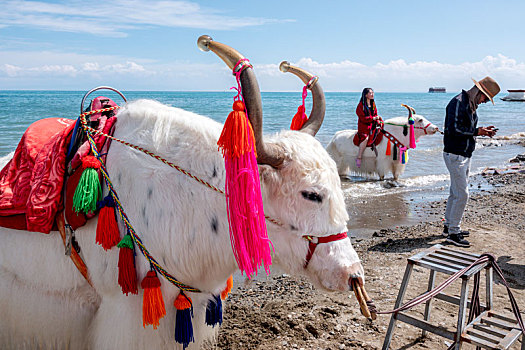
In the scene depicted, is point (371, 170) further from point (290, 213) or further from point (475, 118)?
point (290, 213)

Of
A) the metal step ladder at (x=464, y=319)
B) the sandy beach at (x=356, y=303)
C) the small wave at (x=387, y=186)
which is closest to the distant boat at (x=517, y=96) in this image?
the small wave at (x=387, y=186)

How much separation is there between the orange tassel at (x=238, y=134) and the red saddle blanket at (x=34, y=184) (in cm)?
92

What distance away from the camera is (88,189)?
1.82 m

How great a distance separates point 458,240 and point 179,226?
4286 mm

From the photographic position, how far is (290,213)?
5.94 ft

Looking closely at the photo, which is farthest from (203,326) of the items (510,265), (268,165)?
(510,265)

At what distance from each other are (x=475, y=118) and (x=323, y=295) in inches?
118

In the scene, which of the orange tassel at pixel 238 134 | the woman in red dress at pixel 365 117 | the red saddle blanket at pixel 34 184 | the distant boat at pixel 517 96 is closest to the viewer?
the orange tassel at pixel 238 134

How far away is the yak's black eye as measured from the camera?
70.2 inches

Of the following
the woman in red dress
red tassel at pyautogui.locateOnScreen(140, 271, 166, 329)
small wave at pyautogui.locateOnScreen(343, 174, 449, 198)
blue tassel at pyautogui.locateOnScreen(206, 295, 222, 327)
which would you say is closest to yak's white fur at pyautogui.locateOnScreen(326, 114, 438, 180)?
the woman in red dress

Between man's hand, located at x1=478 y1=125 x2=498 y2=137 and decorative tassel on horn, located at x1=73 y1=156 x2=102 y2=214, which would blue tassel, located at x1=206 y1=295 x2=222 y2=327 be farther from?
man's hand, located at x1=478 y1=125 x2=498 y2=137

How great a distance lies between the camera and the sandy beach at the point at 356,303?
296cm

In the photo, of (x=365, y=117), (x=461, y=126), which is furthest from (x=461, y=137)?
(x=365, y=117)

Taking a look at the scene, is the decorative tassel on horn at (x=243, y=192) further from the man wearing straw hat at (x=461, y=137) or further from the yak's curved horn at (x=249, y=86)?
the man wearing straw hat at (x=461, y=137)
